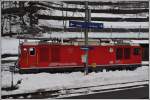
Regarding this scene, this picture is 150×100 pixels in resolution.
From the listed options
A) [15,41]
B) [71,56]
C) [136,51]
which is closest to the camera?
[71,56]

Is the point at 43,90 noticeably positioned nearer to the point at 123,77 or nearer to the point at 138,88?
the point at 138,88

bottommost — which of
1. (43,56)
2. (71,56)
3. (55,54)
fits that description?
(71,56)

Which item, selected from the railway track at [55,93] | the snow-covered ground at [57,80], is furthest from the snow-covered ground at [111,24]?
the railway track at [55,93]

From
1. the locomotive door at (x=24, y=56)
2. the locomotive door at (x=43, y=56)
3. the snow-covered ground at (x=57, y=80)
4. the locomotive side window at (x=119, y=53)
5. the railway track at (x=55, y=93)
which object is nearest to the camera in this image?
the railway track at (x=55, y=93)

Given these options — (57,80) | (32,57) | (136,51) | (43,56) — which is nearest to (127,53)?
(136,51)

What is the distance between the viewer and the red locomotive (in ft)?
82.9

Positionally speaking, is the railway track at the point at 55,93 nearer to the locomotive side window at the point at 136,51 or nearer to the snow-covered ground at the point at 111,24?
the locomotive side window at the point at 136,51

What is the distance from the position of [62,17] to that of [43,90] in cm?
3474

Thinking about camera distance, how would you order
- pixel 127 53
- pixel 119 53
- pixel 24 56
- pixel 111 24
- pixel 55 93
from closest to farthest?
pixel 55 93 → pixel 24 56 → pixel 119 53 → pixel 127 53 → pixel 111 24

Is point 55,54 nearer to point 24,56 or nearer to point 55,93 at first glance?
point 24,56

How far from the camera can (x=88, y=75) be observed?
2441 centimetres

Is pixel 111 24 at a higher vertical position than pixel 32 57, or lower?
higher

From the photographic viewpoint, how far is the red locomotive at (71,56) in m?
25.3

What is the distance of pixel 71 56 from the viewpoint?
26797mm
